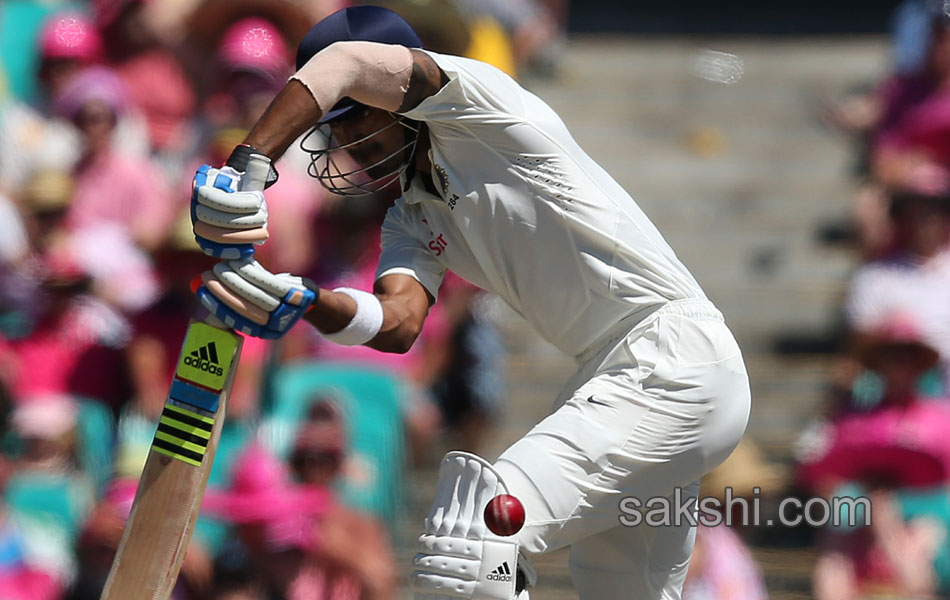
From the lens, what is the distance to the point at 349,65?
3.26 meters

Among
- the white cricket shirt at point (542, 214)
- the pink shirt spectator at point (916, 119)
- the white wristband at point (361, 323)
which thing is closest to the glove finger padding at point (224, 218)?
the white wristband at point (361, 323)

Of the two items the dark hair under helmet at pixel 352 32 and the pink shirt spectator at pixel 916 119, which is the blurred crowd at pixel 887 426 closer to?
the pink shirt spectator at pixel 916 119

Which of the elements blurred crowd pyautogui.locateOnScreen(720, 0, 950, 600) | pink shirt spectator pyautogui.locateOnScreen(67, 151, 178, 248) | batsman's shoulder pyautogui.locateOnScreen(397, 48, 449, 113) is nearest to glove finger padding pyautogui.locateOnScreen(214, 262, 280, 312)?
batsman's shoulder pyautogui.locateOnScreen(397, 48, 449, 113)

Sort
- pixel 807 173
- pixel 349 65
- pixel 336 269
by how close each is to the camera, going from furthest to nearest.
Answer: pixel 807 173 < pixel 336 269 < pixel 349 65

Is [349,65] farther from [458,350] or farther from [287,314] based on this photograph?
[458,350]

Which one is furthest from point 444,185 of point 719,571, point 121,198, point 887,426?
point 121,198

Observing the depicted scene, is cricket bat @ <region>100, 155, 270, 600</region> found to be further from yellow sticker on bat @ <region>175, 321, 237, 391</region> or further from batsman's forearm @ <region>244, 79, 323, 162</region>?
batsman's forearm @ <region>244, 79, 323, 162</region>

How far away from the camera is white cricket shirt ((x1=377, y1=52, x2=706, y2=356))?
3.51 metres

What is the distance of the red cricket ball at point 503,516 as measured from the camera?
319cm

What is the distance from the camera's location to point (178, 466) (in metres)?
3.35

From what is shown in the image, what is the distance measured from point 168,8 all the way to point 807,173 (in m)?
3.86

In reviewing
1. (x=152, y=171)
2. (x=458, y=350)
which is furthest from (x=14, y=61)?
(x=458, y=350)

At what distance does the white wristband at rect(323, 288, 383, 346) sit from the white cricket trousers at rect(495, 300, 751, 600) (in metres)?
0.45

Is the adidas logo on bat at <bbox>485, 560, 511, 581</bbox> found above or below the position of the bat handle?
below
